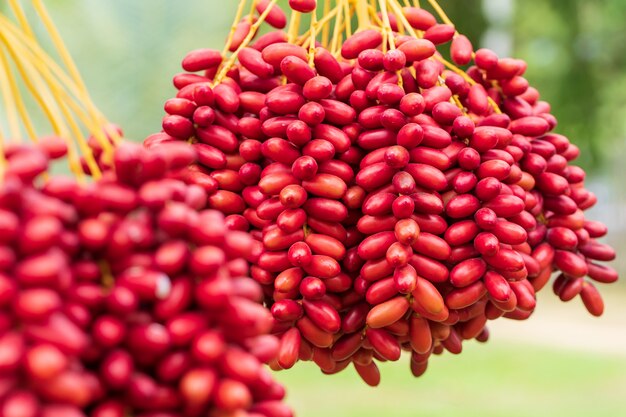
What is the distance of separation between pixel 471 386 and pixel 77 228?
3925mm

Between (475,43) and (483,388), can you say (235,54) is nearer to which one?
(475,43)

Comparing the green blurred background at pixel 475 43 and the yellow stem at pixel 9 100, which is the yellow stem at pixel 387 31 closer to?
the yellow stem at pixel 9 100

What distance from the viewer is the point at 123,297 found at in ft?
1.99

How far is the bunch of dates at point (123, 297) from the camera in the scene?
57 cm

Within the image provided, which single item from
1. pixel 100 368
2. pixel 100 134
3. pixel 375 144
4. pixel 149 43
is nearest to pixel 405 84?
pixel 375 144

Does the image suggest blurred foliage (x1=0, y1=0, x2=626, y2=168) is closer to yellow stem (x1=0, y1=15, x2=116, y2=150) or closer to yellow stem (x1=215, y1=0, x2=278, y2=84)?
yellow stem (x1=215, y1=0, x2=278, y2=84)

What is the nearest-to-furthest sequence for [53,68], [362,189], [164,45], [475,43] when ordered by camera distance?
[53,68] < [362,189] < [475,43] < [164,45]

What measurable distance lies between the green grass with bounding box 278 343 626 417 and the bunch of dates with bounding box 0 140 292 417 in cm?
308

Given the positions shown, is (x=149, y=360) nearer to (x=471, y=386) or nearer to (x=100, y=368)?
(x=100, y=368)

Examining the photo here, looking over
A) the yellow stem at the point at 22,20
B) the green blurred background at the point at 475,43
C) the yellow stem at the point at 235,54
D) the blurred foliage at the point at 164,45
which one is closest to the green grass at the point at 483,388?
the green blurred background at the point at 475,43

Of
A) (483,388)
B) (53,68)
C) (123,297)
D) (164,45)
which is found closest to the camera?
(123,297)

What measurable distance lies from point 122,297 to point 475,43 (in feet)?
10.2

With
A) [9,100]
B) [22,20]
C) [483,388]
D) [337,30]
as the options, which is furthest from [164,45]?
[9,100]

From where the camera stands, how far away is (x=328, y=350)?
3.31ft
